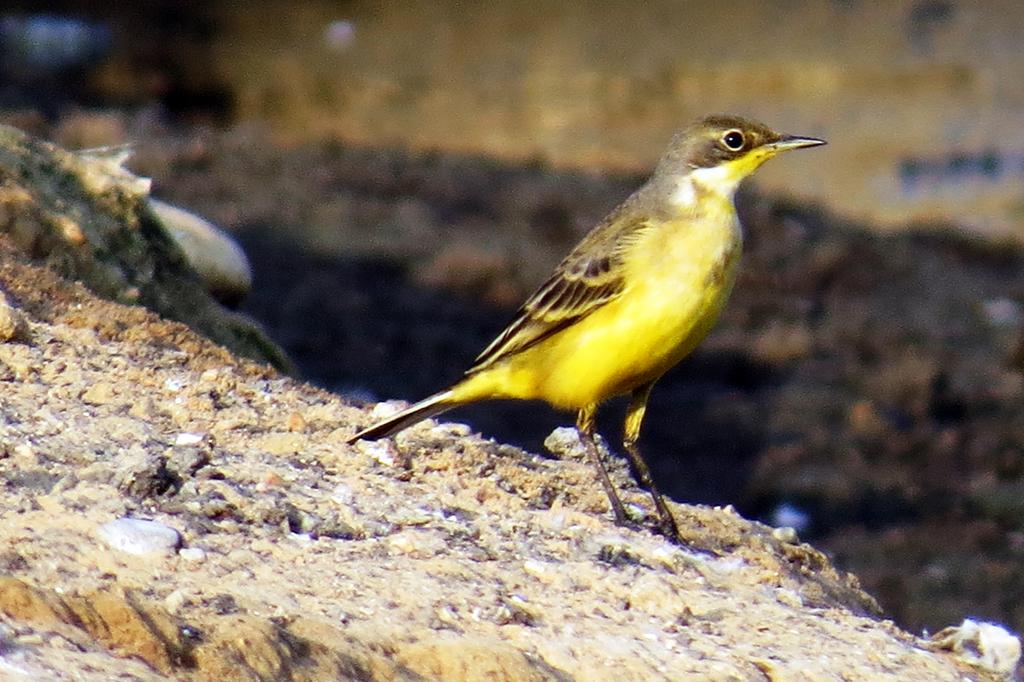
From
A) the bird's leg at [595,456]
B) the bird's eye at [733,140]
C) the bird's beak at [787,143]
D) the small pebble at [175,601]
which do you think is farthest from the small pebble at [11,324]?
the bird's beak at [787,143]

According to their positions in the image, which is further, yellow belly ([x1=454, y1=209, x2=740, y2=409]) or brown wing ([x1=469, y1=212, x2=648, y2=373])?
brown wing ([x1=469, y1=212, x2=648, y2=373])

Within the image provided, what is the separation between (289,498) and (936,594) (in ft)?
22.6

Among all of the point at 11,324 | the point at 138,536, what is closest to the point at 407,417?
the point at 11,324

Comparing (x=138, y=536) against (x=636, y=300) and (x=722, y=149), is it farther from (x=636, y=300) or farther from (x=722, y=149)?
(x=722, y=149)

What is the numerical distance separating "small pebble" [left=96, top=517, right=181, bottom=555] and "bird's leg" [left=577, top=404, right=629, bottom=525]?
2.18m

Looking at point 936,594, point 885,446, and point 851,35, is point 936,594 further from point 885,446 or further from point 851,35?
point 851,35

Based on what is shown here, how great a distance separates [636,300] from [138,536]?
2852mm

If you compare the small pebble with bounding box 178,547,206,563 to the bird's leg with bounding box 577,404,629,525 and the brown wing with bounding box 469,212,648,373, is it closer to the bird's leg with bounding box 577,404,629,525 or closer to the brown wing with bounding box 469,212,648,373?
the bird's leg with bounding box 577,404,629,525

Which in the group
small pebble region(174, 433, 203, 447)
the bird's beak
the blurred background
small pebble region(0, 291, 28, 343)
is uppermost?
the blurred background

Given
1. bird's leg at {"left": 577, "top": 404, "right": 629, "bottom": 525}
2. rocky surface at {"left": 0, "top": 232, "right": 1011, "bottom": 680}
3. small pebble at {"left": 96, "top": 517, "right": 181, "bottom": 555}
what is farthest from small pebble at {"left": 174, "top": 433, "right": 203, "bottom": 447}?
bird's leg at {"left": 577, "top": 404, "right": 629, "bottom": 525}

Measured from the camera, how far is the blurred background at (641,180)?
15.5 meters

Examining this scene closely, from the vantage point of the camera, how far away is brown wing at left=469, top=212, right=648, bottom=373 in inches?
321

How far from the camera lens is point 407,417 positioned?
7.68 metres

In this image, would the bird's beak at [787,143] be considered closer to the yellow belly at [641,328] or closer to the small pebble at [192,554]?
the yellow belly at [641,328]
